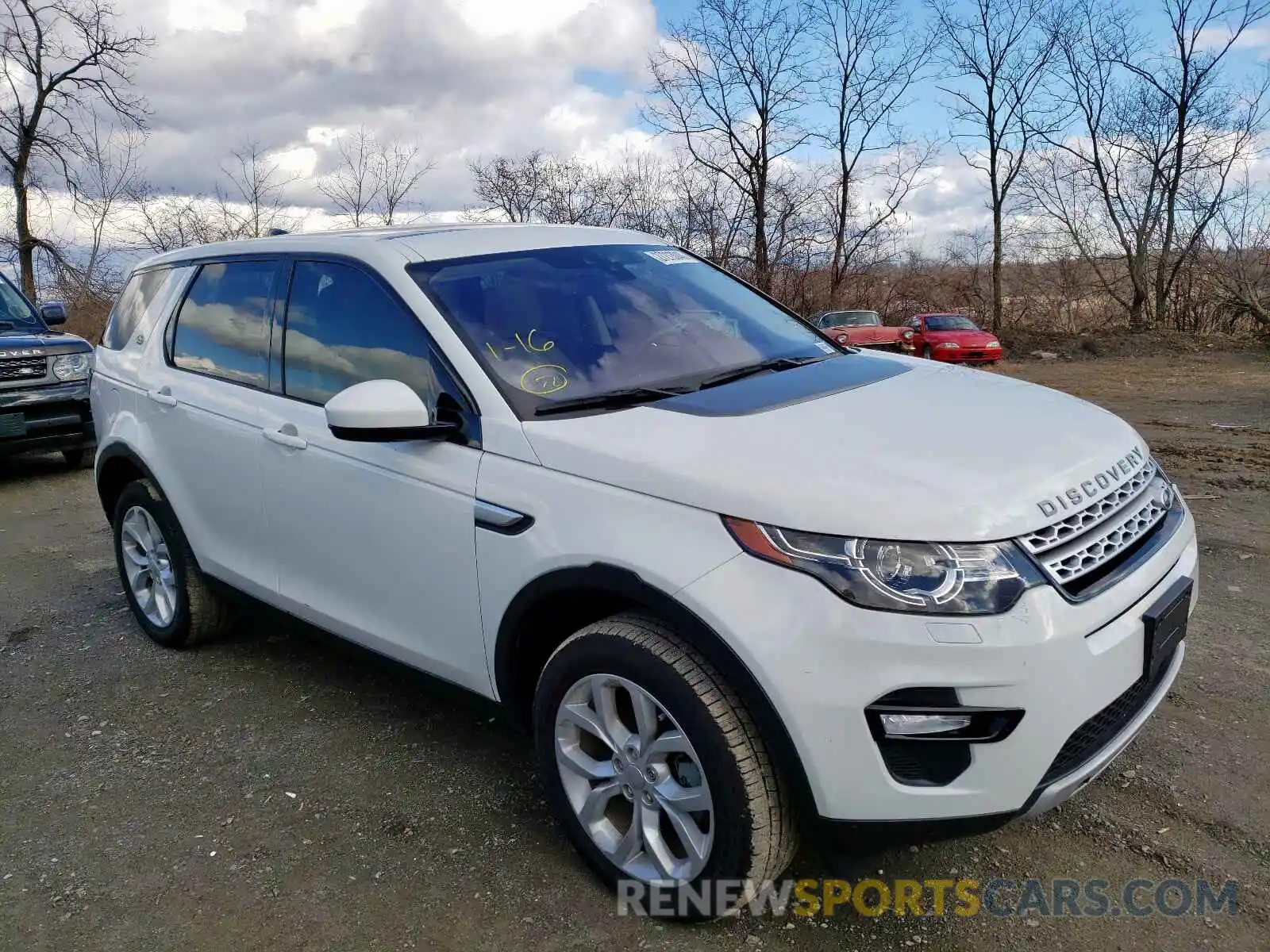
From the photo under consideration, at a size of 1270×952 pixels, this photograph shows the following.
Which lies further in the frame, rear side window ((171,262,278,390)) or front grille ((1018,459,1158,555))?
rear side window ((171,262,278,390))

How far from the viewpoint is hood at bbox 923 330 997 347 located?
22781mm

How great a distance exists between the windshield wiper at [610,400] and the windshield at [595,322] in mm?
22

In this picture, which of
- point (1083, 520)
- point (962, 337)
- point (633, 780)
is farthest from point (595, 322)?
point (962, 337)

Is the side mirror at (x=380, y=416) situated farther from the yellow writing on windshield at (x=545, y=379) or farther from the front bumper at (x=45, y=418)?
the front bumper at (x=45, y=418)

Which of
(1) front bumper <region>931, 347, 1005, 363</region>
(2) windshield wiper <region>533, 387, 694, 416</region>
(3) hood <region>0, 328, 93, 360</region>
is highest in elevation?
(3) hood <region>0, 328, 93, 360</region>

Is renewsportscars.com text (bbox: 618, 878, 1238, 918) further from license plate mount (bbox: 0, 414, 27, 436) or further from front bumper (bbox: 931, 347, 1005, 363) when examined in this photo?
front bumper (bbox: 931, 347, 1005, 363)

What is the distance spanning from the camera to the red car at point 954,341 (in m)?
22.6

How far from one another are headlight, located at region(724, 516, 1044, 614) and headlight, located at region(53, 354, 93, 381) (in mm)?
8387

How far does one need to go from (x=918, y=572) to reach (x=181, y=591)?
10.9 feet

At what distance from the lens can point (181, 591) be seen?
4.16 meters

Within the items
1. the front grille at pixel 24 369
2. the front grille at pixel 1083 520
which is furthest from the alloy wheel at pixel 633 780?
the front grille at pixel 24 369

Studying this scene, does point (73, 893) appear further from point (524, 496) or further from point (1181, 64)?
point (1181, 64)

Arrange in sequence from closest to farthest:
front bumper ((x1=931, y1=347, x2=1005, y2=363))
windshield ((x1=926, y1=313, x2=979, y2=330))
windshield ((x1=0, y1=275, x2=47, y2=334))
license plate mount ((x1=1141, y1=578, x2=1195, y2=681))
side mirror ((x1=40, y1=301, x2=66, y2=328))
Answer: license plate mount ((x1=1141, y1=578, x2=1195, y2=681)) < windshield ((x1=0, y1=275, x2=47, y2=334)) < side mirror ((x1=40, y1=301, x2=66, y2=328)) < front bumper ((x1=931, y1=347, x2=1005, y2=363)) < windshield ((x1=926, y1=313, x2=979, y2=330))

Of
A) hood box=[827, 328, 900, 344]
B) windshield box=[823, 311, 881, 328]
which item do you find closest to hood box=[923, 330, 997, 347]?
hood box=[827, 328, 900, 344]
